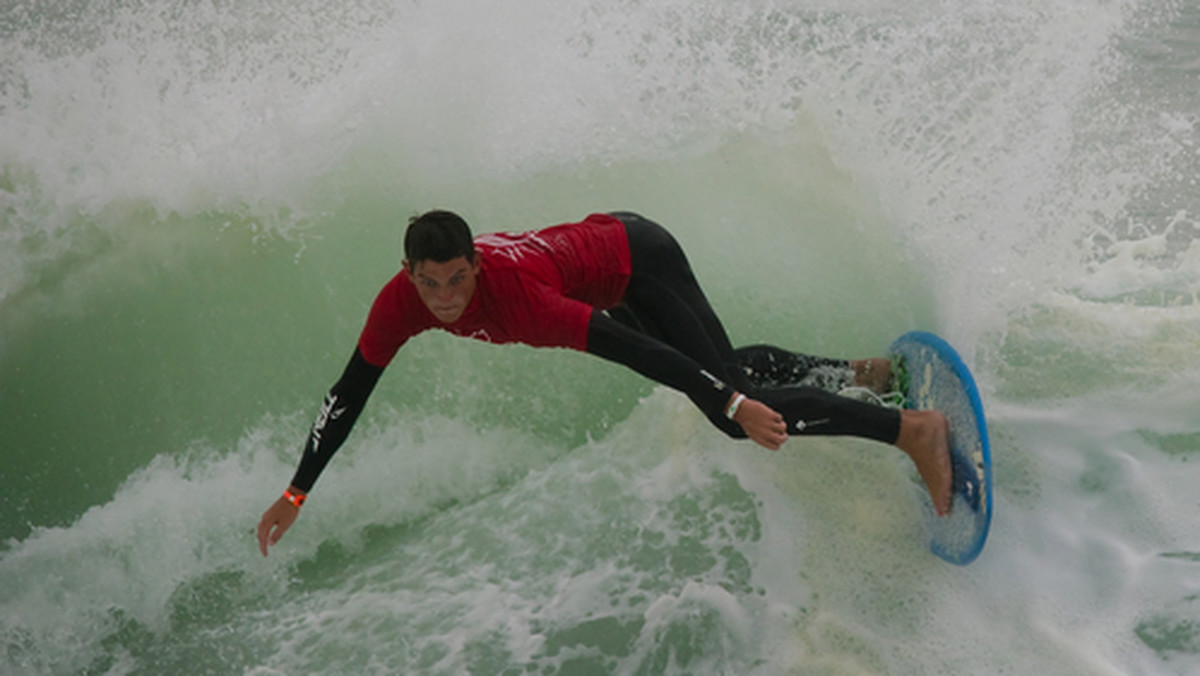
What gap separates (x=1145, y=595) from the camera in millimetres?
2406

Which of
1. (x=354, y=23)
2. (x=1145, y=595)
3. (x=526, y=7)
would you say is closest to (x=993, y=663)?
(x=1145, y=595)

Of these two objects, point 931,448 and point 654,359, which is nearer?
point 654,359

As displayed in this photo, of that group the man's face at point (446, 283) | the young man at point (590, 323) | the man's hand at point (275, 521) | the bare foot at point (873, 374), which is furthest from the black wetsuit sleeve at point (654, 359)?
the bare foot at point (873, 374)

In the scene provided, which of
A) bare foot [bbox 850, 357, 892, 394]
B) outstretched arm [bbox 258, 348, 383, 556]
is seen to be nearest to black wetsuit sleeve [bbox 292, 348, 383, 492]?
outstretched arm [bbox 258, 348, 383, 556]

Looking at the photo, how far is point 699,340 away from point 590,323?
0.42m

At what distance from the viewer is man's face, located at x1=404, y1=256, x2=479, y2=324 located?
1.98 metres

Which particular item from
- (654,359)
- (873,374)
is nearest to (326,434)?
(654,359)

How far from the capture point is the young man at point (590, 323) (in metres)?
2.03

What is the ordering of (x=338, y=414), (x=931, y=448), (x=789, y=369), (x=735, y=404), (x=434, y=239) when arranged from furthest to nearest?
(x=789, y=369) < (x=931, y=448) < (x=338, y=414) < (x=735, y=404) < (x=434, y=239)

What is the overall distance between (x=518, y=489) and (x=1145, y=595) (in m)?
1.73

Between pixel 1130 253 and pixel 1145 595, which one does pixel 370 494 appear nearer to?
pixel 1145 595

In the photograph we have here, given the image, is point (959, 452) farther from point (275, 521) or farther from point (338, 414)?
point (275, 521)

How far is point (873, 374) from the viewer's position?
2928mm

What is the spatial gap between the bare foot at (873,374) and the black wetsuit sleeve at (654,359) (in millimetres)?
978
